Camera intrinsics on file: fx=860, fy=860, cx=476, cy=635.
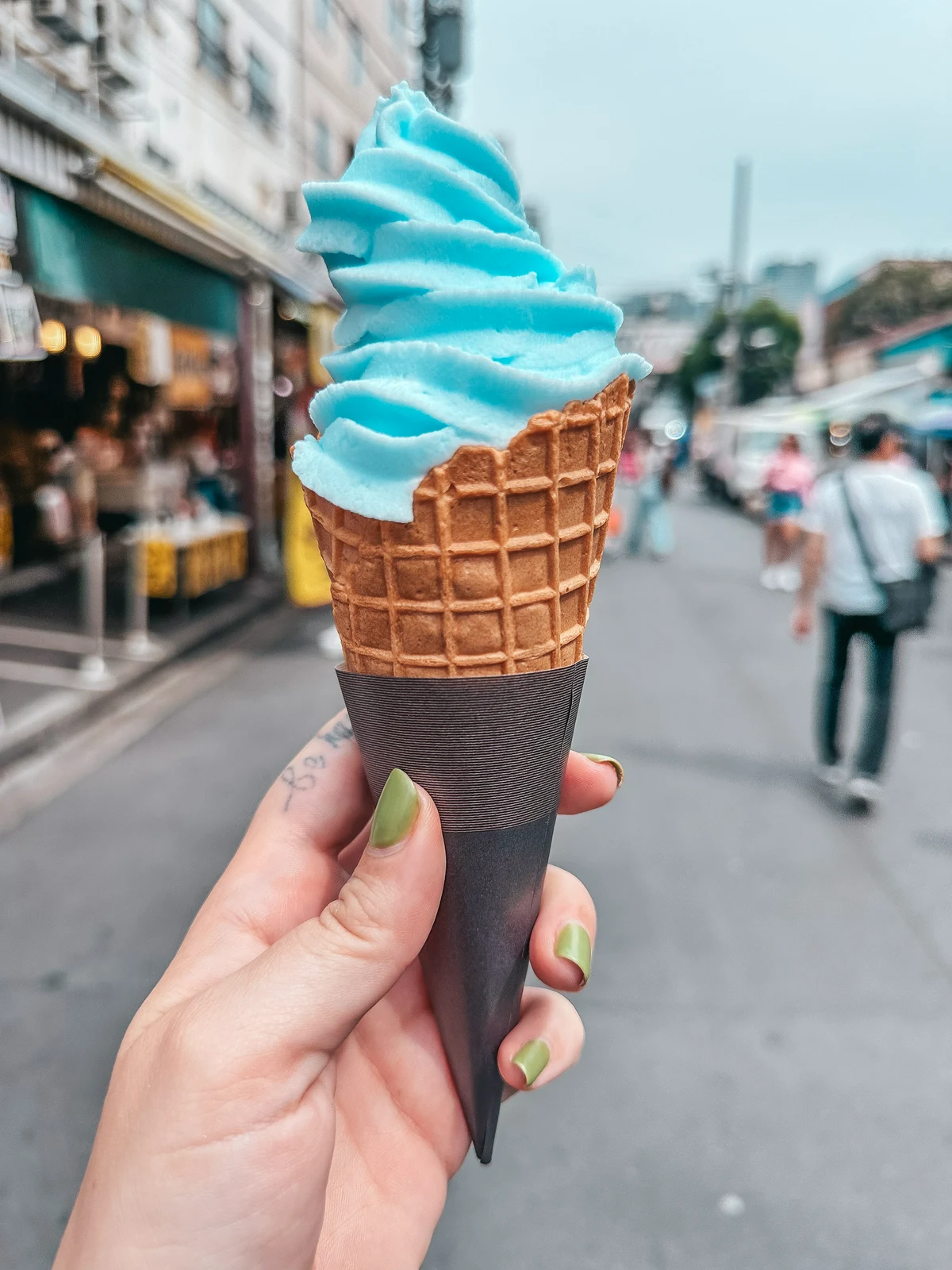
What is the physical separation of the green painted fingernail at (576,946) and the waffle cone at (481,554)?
58cm

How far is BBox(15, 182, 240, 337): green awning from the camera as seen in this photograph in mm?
5262

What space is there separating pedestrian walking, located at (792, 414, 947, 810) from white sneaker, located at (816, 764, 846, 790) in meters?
0.21

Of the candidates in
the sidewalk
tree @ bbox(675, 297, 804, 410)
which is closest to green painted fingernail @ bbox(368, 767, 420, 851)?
the sidewalk

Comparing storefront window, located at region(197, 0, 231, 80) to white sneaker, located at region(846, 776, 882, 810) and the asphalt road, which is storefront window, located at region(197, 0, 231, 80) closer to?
the asphalt road

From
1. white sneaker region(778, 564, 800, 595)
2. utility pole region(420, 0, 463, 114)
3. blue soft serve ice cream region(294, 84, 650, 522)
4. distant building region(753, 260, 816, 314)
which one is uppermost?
distant building region(753, 260, 816, 314)

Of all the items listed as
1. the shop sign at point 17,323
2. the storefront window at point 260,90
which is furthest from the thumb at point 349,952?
the storefront window at point 260,90

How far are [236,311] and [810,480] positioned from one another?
7892 mm

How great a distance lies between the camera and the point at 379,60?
21062 mm

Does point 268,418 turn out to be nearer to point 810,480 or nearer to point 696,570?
point 696,570

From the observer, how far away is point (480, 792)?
1467 millimetres

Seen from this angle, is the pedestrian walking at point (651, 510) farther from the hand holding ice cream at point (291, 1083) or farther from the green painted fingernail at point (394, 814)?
the green painted fingernail at point (394, 814)

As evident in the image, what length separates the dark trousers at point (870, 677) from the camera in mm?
4547

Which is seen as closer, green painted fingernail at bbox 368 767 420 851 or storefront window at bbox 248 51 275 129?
green painted fingernail at bbox 368 767 420 851

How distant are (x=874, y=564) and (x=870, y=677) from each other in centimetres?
62
